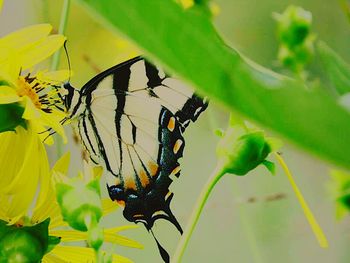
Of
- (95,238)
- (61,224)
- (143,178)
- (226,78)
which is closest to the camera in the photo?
(226,78)

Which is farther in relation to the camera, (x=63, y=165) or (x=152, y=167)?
(x=152, y=167)

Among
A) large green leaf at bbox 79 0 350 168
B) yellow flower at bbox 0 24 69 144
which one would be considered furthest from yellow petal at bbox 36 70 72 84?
large green leaf at bbox 79 0 350 168

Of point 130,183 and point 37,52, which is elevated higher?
point 37,52

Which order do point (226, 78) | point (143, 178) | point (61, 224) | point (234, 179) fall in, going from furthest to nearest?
point (234, 179) → point (143, 178) → point (61, 224) → point (226, 78)

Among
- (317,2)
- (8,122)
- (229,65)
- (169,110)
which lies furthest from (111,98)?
(317,2)

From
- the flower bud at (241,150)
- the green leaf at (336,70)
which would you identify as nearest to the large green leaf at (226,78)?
the green leaf at (336,70)

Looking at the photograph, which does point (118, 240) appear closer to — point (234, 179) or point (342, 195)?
point (342, 195)

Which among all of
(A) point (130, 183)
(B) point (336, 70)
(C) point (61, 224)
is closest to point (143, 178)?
(A) point (130, 183)

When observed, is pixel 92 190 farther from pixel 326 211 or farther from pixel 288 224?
pixel 326 211
